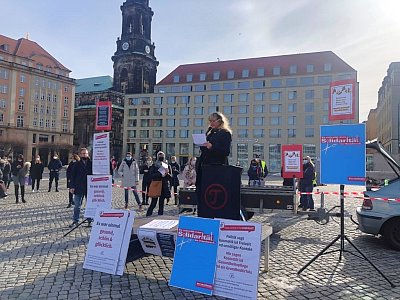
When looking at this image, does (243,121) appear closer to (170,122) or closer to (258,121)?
(258,121)

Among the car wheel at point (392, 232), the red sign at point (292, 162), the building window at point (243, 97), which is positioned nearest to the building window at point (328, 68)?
the building window at point (243, 97)

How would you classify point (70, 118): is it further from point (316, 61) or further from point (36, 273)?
point (36, 273)

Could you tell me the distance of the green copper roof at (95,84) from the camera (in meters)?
109

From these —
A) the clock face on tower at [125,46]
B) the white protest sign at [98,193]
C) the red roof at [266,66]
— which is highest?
the clock face on tower at [125,46]

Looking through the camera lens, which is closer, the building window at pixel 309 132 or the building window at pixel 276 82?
the building window at pixel 309 132

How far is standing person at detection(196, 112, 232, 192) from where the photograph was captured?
17.4ft

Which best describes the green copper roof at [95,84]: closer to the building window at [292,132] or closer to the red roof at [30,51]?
the red roof at [30,51]

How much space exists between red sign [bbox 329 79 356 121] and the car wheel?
2.59 m

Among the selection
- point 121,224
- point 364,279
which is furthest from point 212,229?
point 364,279

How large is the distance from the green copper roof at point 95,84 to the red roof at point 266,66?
87.6 feet

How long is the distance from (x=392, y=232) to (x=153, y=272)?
15.7 feet

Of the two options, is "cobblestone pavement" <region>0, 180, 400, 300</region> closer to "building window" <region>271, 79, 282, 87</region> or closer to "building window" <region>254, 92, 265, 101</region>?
"building window" <region>254, 92, 265, 101</region>

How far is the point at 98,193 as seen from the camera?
783 cm

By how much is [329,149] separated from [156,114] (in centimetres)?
8444
